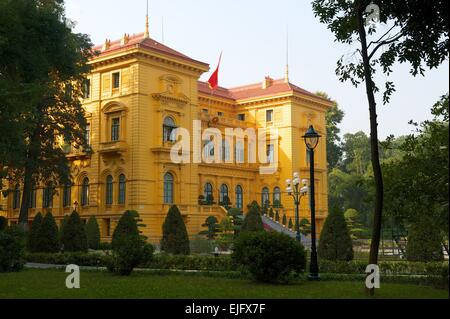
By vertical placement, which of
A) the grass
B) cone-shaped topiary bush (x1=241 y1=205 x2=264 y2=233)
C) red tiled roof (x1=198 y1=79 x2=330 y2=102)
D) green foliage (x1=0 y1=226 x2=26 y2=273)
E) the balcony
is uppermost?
red tiled roof (x1=198 y1=79 x2=330 y2=102)

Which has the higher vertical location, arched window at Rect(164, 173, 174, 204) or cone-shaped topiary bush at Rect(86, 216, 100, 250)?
arched window at Rect(164, 173, 174, 204)

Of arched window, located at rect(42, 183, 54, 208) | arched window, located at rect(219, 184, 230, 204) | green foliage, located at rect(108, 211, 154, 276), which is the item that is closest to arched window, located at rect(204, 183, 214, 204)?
arched window, located at rect(219, 184, 230, 204)

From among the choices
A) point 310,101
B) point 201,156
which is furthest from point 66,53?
point 310,101

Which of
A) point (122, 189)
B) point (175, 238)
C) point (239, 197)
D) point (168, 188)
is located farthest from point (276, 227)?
point (175, 238)

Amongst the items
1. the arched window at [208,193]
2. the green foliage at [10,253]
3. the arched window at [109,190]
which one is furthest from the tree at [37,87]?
the arched window at [208,193]

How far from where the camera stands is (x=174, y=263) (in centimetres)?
2045

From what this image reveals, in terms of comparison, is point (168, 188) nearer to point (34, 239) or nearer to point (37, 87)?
point (34, 239)

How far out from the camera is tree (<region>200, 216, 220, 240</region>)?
39531 mm

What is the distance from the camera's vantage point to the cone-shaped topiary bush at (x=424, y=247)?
20391 millimetres

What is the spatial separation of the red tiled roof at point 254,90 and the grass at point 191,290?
127ft

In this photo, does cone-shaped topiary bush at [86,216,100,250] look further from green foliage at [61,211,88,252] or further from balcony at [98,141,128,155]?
green foliage at [61,211,88,252]

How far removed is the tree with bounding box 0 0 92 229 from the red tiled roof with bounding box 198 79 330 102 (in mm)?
16595
